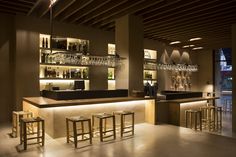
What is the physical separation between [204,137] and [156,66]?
127 inches

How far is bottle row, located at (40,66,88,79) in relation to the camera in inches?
287

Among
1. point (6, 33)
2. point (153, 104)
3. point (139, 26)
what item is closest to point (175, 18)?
point (139, 26)

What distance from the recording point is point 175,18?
7004 mm

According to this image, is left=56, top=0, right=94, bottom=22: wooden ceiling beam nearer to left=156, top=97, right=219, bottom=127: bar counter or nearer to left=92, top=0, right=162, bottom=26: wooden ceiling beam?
left=92, top=0, right=162, bottom=26: wooden ceiling beam

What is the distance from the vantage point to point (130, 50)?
6582 millimetres

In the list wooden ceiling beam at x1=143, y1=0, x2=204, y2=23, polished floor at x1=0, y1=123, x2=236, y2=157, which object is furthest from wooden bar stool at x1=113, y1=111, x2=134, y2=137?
wooden ceiling beam at x1=143, y1=0, x2=204, y2=23

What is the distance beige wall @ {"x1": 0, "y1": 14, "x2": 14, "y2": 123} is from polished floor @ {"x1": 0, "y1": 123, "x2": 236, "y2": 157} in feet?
5.73

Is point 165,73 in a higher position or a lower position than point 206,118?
higher

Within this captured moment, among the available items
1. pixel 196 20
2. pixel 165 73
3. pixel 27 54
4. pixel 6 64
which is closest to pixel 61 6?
pixel 27 54

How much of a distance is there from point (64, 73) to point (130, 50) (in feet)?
8.25

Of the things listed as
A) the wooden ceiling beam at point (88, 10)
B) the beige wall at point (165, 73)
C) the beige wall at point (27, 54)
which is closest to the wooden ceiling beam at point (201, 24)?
the beige wall at point (165, 73)

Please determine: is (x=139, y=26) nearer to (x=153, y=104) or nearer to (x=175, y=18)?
(x=175, y=18)

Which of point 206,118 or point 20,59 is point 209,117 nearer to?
point 206,118

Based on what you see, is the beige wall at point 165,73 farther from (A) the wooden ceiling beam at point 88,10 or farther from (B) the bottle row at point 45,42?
(B) the bottle row at point 45,42
